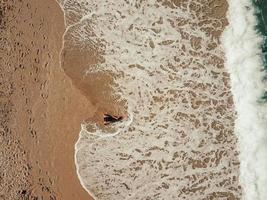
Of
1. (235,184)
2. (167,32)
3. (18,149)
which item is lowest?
(235,184)

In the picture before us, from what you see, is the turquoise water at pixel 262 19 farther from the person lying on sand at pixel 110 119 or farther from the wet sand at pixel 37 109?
the wet sand at pixel 37 109

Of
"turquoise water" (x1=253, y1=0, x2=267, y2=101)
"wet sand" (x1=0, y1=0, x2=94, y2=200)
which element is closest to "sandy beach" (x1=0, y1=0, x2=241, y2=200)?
"wet sand" (x1=0, y1=0, x2=94, y2=200)

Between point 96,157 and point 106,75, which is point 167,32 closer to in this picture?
point 106,75

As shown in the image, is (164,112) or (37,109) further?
(37,109)

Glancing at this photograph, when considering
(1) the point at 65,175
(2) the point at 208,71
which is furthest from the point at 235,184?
(1) the point at 65,175

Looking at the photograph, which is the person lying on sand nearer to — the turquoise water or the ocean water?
the ocean water

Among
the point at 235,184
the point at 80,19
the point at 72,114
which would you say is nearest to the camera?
the point at 235,184

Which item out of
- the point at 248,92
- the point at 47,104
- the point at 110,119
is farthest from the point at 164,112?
the point at 47,104

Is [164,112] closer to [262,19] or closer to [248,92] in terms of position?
[248,92]
